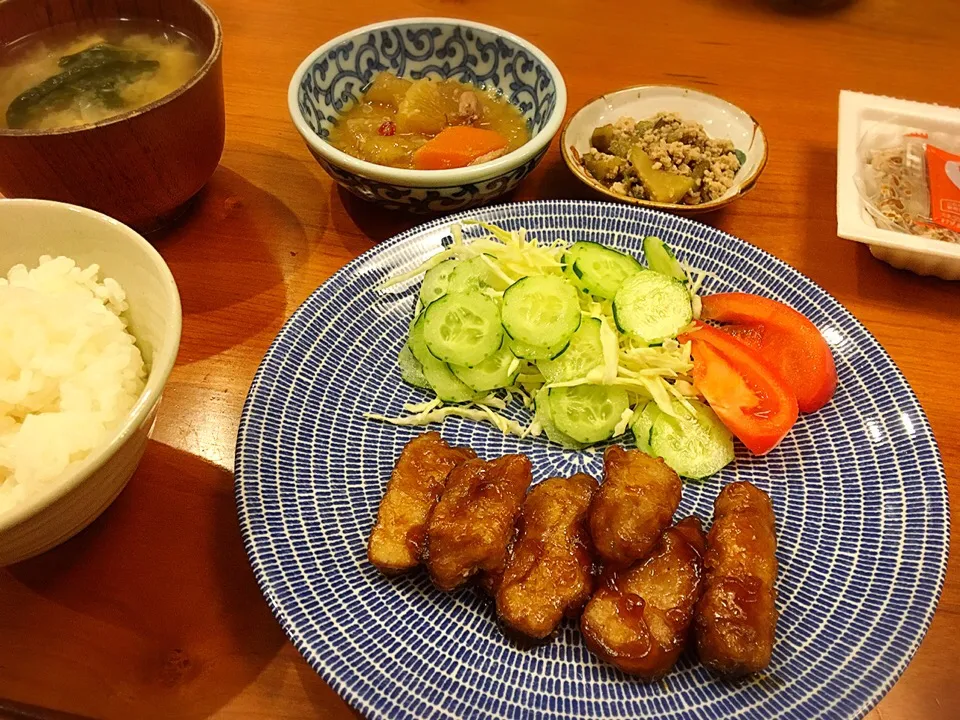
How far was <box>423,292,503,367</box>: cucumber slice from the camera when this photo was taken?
2074 millimetres

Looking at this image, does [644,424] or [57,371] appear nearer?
[57,371]

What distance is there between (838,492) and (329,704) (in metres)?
1.45

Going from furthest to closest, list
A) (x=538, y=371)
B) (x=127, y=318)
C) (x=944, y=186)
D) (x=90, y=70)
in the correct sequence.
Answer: (x=944, y=186) → (x=90, y=70) → (x=538, y=371) → (x=127, y=318)

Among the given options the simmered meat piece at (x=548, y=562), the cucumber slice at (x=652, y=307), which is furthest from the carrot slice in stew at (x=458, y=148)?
the simmered meat piece at (x=548, y=562)

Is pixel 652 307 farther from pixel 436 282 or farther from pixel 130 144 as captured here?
pixel 130 144

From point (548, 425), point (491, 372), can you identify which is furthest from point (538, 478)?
point (491, 372)

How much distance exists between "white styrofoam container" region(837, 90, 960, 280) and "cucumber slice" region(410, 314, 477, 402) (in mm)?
1479

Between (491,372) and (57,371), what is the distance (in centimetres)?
115

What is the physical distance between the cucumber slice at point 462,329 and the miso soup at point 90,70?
1247 mm

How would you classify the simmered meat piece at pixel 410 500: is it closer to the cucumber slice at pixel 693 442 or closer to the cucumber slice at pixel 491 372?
the cucumber slice at pixel 491 372

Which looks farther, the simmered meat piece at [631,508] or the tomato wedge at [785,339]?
the tomato wedge at [785,339]

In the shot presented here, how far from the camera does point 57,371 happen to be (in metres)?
1.55

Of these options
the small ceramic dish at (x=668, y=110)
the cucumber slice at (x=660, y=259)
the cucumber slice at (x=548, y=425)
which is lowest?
the cucumber slice at (x=548, y=425)

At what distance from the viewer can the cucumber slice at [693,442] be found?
2.00 metres
